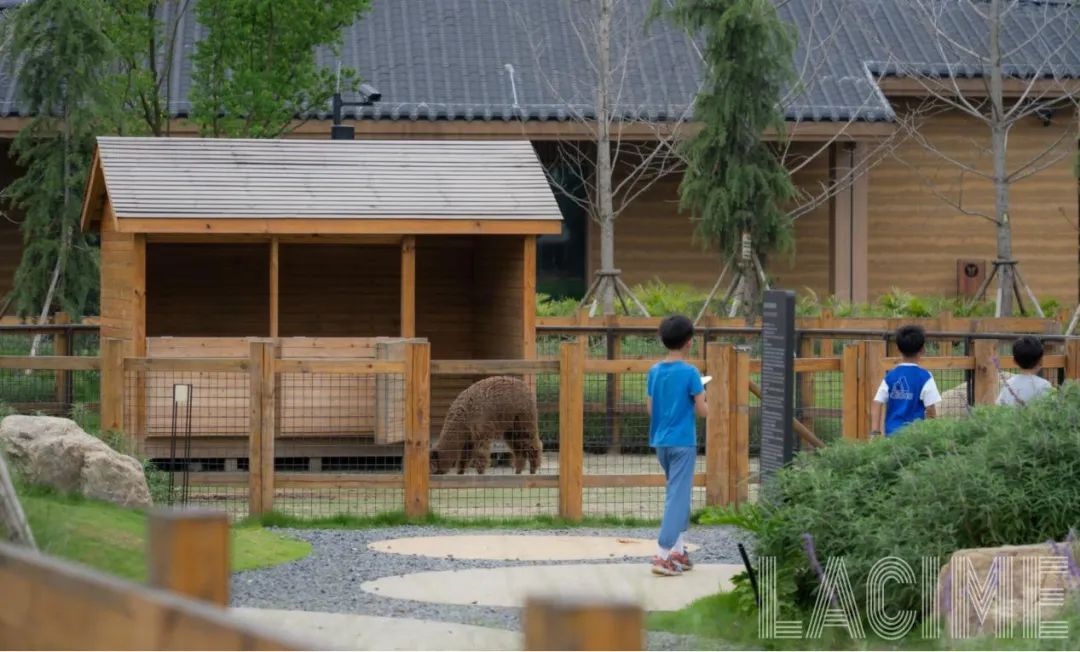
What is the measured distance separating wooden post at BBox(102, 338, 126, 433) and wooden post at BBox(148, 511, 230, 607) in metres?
10.7

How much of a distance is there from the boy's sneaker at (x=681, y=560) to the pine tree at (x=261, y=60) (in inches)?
482

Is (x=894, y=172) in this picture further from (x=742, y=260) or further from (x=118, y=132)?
(x=118, y=132)

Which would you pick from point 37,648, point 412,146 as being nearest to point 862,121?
point 412,146

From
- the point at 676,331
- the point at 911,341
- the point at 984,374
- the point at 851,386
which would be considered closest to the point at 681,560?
the point at 676,331

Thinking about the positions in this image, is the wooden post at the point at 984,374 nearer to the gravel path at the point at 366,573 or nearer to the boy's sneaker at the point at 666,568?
the gravel path at the point at 366,573

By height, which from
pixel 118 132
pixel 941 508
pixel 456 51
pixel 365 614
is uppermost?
pixel 456 51

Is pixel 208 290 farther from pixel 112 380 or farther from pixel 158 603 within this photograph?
pixel 158 603

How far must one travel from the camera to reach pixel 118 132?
69.9ft

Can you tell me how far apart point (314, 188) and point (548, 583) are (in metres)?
8.29

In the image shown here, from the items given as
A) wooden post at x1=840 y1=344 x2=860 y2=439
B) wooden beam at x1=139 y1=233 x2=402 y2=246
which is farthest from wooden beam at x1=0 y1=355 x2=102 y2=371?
wooden post at x1=840 y1=344 x2=860 y2=439

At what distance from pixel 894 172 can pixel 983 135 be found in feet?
5.14

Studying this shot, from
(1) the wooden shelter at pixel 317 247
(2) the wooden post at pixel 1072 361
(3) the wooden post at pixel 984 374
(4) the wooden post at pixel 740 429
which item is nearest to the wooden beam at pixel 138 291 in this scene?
(1) the wooden shelter at pixel 317 247

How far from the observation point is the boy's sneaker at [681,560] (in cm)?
1028

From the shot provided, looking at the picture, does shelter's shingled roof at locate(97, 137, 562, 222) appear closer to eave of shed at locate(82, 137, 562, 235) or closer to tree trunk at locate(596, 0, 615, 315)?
eave of shed at locate(82, 137, 562, 235)
